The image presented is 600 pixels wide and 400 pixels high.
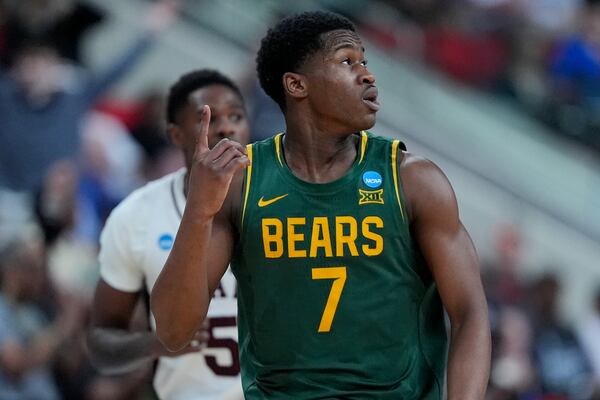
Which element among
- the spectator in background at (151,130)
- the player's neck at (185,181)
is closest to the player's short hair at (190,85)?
the player's neck at (185,181)

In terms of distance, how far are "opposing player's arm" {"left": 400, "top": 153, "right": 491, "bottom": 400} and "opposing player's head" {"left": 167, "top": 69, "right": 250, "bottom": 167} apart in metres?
1.48

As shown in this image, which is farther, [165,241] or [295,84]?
[165,241]

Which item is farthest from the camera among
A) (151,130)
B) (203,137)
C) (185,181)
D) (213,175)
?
(151,130)

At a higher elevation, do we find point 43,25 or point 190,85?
point 190,85

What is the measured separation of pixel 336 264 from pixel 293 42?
767 mm

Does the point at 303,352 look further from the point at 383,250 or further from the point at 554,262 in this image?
the point at 554,262

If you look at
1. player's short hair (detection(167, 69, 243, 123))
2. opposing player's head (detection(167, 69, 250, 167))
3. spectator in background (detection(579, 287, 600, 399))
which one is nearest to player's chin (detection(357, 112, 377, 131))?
opposing player's head (detection(167, 69, 250, 167))

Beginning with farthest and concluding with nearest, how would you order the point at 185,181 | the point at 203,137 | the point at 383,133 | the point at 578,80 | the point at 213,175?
the point at 578,80, the point at 383,133, the point at 185,181, the point at 203,137, the point at 213,175

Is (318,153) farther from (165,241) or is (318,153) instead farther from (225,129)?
(165,241)

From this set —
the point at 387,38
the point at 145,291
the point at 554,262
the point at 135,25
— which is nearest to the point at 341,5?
the point at 387,38

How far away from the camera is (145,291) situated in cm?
557

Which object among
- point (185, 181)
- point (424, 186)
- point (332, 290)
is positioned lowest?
point (185, 181)

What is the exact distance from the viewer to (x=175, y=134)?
5883 millimetres

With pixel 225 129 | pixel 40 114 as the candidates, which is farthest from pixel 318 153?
pixel 40 114
